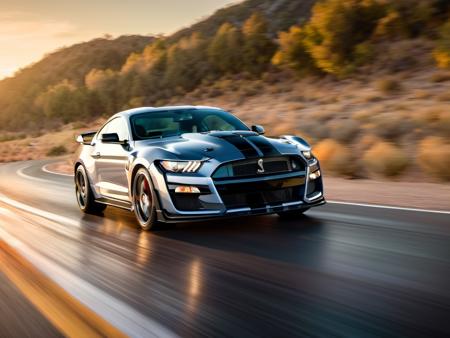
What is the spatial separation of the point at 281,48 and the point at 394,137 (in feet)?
125

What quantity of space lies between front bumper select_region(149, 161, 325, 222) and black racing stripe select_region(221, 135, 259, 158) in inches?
10.7

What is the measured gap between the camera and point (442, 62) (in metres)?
39.1

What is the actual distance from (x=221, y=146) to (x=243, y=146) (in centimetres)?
24

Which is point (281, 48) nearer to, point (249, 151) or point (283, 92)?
point (283, 92)

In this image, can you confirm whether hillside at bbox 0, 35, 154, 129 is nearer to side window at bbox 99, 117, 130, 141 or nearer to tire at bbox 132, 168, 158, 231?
side window at bbox 99, 117, 130, 141

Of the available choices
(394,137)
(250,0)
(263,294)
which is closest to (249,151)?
(263,294)

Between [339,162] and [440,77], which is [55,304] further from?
[440,77]

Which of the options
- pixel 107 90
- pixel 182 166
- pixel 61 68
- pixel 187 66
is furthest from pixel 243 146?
pixel 61 68

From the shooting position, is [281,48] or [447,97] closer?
[447,97]

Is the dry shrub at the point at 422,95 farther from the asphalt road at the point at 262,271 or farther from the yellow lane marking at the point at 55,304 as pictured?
the yellow lane marking at the point at 55,304

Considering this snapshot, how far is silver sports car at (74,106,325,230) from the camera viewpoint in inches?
300

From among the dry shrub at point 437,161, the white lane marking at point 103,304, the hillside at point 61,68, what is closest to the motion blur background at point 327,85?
the dry shrub at point 437,161

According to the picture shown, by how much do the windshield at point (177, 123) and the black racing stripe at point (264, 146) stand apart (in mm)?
1046

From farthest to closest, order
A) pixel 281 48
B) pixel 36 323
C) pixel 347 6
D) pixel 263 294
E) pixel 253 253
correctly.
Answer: pixel 281 48, pixel 347 6, pixel 253 253, pixel 263 294, pixel 36 323
